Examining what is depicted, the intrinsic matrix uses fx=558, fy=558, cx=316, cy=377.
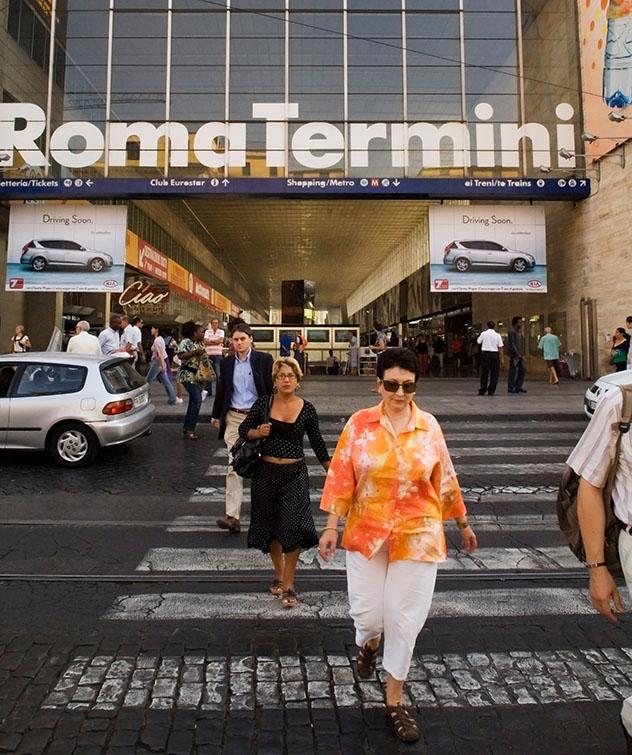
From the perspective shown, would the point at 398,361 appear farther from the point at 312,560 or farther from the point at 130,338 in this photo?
the point at 130,338

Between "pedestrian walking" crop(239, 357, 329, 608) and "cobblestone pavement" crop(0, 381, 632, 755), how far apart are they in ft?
0.99

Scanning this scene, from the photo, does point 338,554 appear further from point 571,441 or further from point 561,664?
point 571,441

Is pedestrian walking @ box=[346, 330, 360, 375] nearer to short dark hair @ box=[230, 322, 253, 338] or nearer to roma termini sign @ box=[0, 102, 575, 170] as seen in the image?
roma termini sign @ box=[0, 102, 575, 170]

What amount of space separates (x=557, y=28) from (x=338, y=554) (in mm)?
22597

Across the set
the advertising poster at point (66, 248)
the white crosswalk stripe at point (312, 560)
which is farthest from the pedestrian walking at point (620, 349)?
the advertising poster at point (66, 248)

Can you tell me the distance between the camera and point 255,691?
268 cm

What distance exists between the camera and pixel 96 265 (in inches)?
763

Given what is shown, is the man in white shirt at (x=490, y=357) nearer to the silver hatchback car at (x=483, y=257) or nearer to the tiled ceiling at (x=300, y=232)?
the silver hatchback car at (x=483, y=257)

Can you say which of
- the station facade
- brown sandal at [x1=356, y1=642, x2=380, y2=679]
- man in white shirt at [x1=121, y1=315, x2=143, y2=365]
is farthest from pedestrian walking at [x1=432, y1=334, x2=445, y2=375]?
brown sandal at [x1=356, y1=642, x2=380, y2=679]

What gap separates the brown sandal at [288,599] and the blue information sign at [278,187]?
16.9 metres

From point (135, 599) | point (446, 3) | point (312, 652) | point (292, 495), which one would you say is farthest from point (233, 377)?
point (446, 3)

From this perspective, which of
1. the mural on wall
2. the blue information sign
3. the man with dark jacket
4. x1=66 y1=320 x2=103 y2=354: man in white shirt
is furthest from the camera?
the blue information sign

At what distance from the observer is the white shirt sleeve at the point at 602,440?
198 centimetres

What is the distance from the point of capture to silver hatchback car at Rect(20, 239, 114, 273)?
62.9 feet
